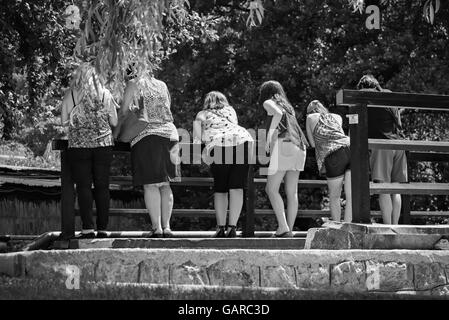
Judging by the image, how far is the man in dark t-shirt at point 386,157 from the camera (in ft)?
34.1

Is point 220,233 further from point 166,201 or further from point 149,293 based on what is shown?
point 149,293

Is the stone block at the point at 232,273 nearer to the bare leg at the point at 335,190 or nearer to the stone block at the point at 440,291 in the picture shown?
the stone block at the point at 440,291

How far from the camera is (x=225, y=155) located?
10117mm

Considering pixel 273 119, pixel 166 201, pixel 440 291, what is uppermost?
pixel 273 119

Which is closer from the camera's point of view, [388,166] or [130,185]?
[388,166]

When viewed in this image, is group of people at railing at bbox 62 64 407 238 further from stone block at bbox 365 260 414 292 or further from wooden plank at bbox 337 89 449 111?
stone block at bbox 365 260 414 292

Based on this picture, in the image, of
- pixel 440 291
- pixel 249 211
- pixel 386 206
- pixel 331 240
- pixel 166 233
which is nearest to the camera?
pixel 440 291

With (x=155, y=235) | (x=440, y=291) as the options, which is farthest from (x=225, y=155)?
(x=440, y=291)

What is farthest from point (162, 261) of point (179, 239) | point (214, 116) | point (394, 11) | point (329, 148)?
point (394, 11)

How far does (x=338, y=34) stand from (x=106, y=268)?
13.4m

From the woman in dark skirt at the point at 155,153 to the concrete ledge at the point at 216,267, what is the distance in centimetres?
151

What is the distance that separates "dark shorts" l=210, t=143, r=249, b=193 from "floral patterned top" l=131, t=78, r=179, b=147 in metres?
0.54

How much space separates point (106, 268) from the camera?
27.1 ft

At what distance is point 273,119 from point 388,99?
1.66 meters
